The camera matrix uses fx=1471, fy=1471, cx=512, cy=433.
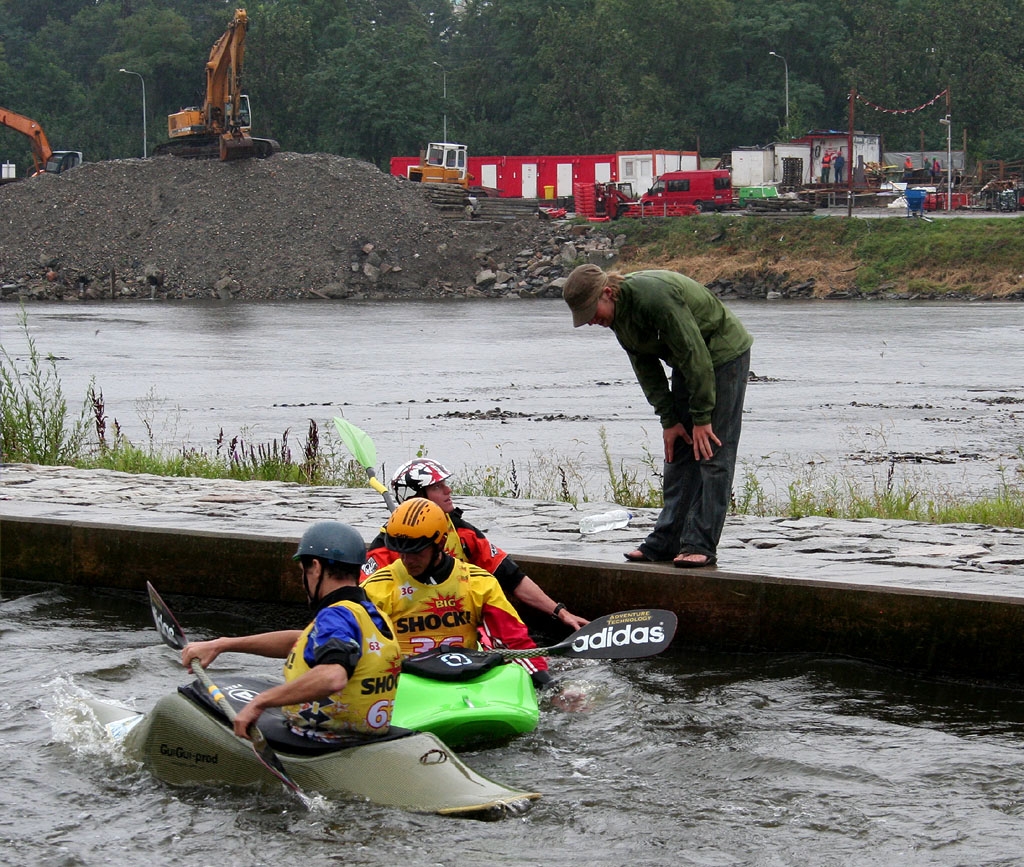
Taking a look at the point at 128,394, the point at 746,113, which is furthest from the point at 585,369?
the point at 746,113

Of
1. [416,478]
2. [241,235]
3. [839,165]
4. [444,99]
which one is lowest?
[416,478]

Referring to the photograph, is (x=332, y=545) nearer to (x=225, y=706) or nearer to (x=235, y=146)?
(x=225, y=706)

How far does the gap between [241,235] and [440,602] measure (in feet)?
178

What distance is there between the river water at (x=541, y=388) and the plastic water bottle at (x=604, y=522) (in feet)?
8.45

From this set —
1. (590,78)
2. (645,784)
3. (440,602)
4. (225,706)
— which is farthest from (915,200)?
(225,706)

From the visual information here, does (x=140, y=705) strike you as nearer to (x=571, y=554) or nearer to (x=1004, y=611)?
(x=571, y=554)

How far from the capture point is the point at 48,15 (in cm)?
12262

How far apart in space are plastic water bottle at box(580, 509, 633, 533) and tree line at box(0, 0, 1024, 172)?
222ft

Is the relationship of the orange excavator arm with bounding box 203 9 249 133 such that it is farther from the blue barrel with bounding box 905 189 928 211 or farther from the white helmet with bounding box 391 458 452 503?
the white helmet with bounding box 391 458 452 503

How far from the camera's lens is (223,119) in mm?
62500

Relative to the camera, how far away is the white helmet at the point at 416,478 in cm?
734

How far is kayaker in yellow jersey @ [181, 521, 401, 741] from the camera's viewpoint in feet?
17.5

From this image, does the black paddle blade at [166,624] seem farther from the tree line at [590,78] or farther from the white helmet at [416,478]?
the tree line at [590,78]

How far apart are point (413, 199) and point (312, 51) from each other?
40.2 meters
